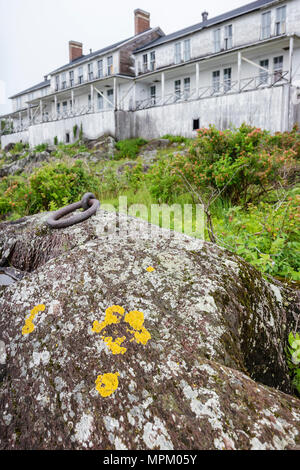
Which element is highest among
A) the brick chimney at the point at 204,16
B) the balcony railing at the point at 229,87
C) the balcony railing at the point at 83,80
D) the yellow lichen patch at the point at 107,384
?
the brick chimney at the point at 204,16

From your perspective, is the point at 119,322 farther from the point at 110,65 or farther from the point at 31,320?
the point at 110,65

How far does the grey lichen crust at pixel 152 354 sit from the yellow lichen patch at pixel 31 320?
0.02 m

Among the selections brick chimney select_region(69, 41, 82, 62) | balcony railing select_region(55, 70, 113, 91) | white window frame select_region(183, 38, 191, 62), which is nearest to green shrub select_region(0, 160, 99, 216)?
white window frame select_region(183, 38, 191, 62)

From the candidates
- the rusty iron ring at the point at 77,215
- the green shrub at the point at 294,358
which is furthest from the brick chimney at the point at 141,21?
the green shrub at the point at 294,358

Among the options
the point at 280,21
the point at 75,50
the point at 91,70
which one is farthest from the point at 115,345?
the point at 75,50

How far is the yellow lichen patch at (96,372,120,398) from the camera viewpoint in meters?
1.24

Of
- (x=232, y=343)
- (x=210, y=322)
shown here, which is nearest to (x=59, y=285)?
(x=210, y=322)

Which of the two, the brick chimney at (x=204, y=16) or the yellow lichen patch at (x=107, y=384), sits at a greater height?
the brick chimney at (x=204, y=16)

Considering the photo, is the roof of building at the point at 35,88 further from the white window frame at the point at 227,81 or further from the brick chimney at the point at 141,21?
the white window frame at the point at 227,81

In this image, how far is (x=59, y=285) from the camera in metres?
1.73

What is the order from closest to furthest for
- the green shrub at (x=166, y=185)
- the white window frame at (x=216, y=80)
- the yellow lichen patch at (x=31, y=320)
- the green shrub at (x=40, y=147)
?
the yellow lichen patch at (x=31, y=320) → the green shrub at (x=166, y=185) → the white window frame at (x=216, y=80) → the green shrub at (x=40, y=147)

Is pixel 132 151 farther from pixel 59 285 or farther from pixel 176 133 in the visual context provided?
pixel 59 285

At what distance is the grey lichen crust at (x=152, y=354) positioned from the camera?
1.15 m

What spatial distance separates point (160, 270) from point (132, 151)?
20.8 meters
